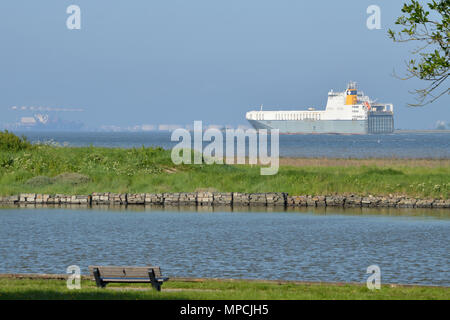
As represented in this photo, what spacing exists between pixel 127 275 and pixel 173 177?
26.2 meters

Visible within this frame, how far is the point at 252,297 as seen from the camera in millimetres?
11250

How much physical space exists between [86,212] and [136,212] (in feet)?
6.91

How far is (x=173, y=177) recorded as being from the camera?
3788 cm

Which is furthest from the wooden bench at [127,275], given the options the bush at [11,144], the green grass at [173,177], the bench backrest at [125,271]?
the bush at [11,144]

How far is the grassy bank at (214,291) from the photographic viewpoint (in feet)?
36.9

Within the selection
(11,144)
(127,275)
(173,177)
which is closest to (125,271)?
(127,275)

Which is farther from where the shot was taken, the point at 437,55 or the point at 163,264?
the point at 163,264

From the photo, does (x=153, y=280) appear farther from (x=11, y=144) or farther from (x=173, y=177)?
(x=11, y=144)

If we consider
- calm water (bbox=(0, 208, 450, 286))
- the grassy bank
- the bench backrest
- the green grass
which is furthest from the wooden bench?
the green grass

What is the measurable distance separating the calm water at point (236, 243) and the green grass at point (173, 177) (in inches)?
177

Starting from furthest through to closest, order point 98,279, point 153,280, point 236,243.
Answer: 1. point 236,243
2. point 98,279
3. point 153,280

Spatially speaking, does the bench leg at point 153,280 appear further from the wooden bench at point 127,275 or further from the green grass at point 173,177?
the green grass at point 173,177
